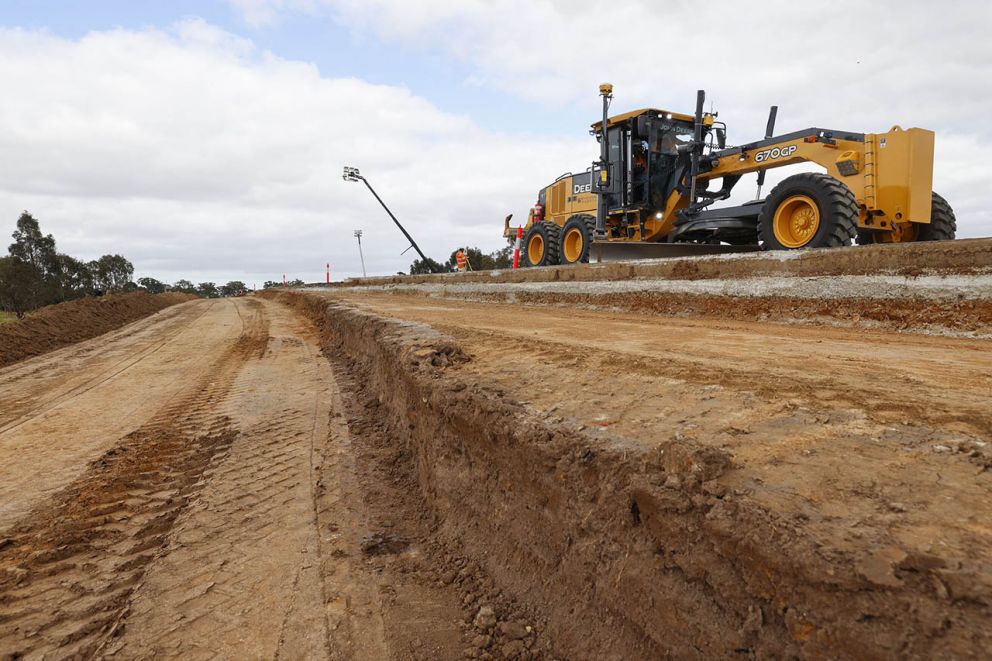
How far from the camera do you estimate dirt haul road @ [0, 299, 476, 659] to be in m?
2.11

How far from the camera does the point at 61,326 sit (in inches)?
549

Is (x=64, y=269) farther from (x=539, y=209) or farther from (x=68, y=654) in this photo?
(x=68, y=654)

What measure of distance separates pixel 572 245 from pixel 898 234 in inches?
297

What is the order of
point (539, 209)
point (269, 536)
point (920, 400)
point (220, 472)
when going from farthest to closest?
point (539, 209), point (220, 472), point (269, 536), point (920, 400)

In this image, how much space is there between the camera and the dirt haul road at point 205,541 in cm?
211

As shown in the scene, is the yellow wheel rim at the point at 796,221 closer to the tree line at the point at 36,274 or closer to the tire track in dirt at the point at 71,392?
the tire track in dirt at the point at 71,392

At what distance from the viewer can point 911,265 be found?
5.93 m

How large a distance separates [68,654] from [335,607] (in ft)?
3.13

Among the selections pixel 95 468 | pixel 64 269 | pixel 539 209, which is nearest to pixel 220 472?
pixel 95 468

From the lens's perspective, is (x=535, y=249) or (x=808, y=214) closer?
(x=808, y=214)

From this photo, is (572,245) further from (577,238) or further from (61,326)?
(61,326)

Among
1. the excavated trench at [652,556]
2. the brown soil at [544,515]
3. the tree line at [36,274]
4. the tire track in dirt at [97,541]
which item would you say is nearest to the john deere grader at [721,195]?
the brown soil at [544,515]

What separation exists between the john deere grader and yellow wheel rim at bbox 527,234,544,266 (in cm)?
3

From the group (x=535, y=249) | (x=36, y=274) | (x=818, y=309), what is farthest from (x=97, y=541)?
(x=36, y=274)
